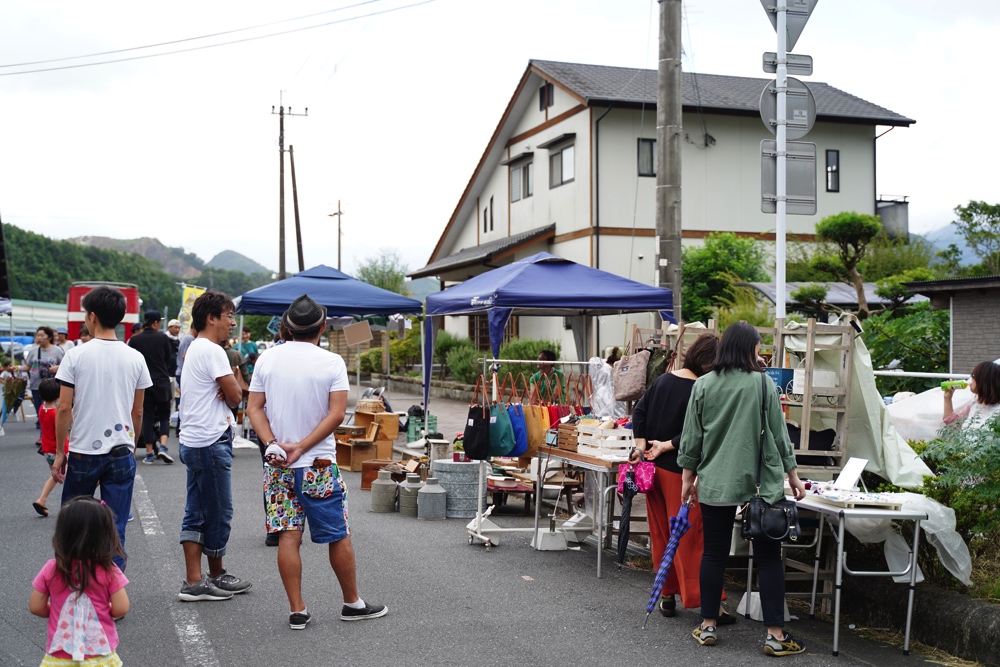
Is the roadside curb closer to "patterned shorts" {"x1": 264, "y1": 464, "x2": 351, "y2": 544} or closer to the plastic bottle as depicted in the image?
the plastic bottle

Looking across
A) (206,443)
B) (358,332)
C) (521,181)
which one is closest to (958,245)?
(521,181)

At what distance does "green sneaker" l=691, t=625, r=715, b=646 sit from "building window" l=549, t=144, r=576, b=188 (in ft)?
70.6

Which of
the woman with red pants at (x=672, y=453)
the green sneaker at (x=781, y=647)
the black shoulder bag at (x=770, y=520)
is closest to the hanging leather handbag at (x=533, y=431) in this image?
the woman with red pants at (x=672, y=453)

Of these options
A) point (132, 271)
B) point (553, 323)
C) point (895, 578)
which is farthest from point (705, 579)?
point (132, 271)

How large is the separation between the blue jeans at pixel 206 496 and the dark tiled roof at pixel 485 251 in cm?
2056

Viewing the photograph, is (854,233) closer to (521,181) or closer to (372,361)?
(521,181)

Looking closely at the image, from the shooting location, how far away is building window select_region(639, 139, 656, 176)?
25.4 m

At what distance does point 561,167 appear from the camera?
26.9m

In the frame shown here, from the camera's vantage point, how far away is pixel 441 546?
8.19 meters

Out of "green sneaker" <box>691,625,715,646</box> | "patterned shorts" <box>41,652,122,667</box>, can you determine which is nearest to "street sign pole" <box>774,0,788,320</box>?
"green sneaker" <box>691,625,715,646</box>

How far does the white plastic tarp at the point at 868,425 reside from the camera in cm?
650

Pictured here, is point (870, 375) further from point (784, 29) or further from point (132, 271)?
point (132, 271)

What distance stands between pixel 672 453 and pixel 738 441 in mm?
856

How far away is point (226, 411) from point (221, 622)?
4.50 ft
